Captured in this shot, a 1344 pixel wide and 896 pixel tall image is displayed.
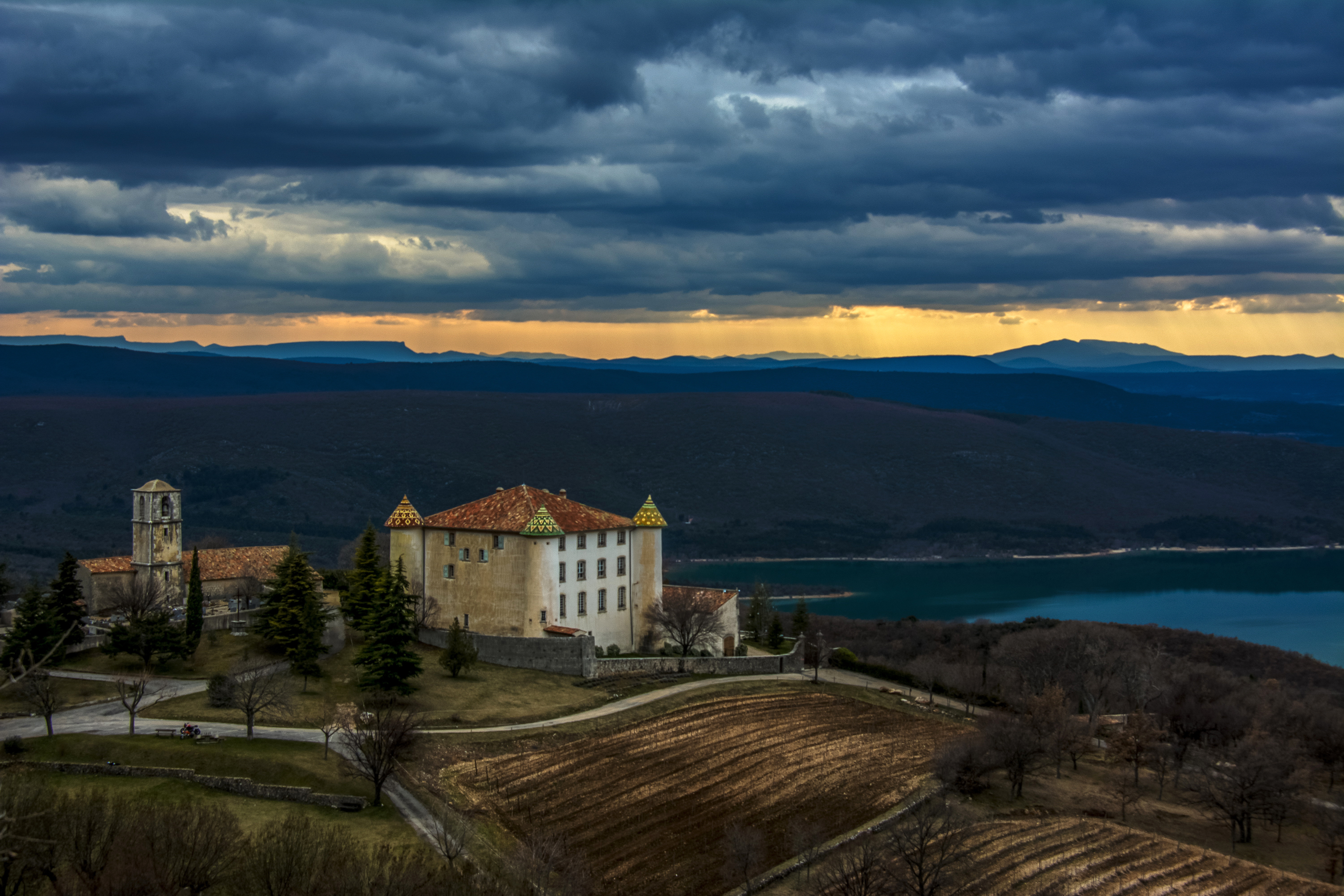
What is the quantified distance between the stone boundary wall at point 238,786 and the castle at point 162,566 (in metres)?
18.5

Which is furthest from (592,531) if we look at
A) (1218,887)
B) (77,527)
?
(77,527)

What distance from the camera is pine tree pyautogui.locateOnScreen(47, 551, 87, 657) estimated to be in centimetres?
4638

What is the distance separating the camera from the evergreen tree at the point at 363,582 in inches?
2117

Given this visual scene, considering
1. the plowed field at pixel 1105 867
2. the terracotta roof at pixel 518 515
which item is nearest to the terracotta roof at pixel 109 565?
the terracotta roof at pixel 518 515

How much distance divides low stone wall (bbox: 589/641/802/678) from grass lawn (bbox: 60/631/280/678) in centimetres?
1426

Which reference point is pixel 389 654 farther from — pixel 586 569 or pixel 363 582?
pixel 586 569

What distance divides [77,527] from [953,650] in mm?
109781

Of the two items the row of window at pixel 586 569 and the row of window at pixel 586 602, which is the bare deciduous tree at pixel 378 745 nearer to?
the row of window at pixel 586 602

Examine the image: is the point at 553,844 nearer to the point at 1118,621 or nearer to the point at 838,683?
the point at 838,683

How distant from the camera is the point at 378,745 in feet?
116

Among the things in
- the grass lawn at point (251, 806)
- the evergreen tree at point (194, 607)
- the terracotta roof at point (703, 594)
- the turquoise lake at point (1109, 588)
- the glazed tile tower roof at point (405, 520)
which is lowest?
the turquoise lake at point (1109, 588)

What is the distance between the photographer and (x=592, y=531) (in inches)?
2242

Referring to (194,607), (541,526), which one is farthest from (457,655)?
(194,607)

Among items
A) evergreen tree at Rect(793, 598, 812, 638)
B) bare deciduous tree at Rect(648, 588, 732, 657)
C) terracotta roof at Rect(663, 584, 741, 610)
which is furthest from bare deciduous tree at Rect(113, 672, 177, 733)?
evergreen tree at Rect(793, 598, 812, 638)
